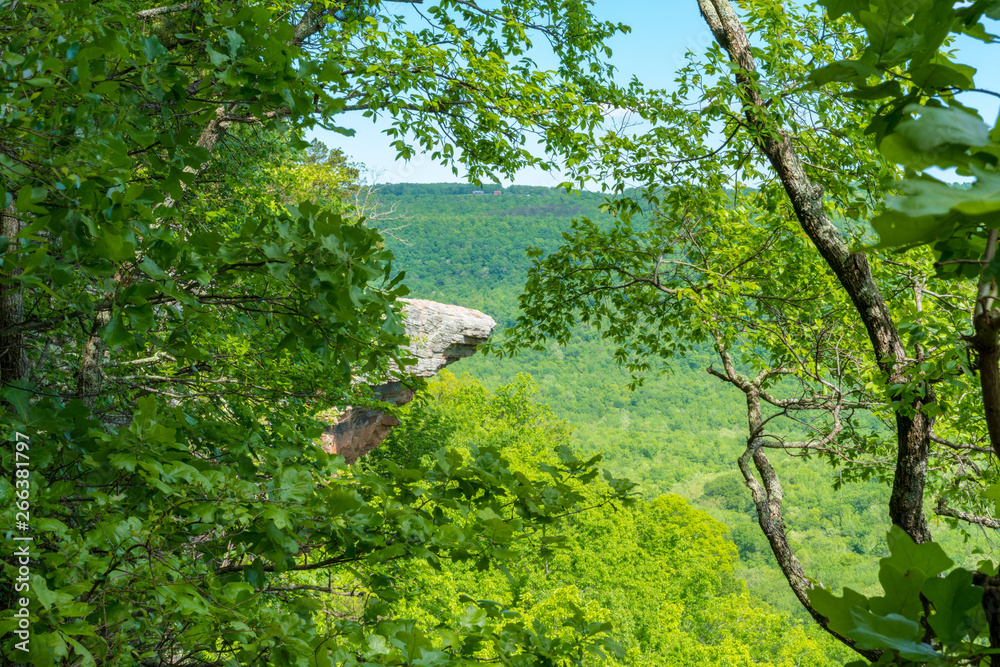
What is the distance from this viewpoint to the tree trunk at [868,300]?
3.44 metres

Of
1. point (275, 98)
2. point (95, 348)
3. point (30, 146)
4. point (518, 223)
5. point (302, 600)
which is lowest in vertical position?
point (302, 600)

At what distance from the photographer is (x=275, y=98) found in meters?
1.65

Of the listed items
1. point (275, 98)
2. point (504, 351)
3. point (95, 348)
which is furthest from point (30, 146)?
point (504, 351)

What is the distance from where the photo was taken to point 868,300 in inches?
142

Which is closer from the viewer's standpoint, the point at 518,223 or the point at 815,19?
the point at 815,19

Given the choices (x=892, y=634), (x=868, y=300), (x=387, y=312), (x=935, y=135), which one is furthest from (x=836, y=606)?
(x=868, y=300)

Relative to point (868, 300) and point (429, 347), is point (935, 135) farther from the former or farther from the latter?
point (429, 347)

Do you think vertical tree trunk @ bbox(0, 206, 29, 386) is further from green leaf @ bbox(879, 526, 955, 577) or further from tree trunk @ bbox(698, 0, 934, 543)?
tree trunk @ bbox(698, 0, 934, 543)

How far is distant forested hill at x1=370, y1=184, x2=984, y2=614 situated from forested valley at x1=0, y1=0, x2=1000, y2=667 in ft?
148

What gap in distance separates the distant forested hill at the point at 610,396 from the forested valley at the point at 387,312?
4503 centimetres

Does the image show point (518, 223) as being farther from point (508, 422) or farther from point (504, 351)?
point (504, 351)

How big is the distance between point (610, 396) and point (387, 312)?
61.7 meters

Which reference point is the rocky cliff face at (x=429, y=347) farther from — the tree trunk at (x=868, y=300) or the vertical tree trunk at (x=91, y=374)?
the vertical tree trunk at (x=91, y=374)

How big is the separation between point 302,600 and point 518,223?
63613 mm
